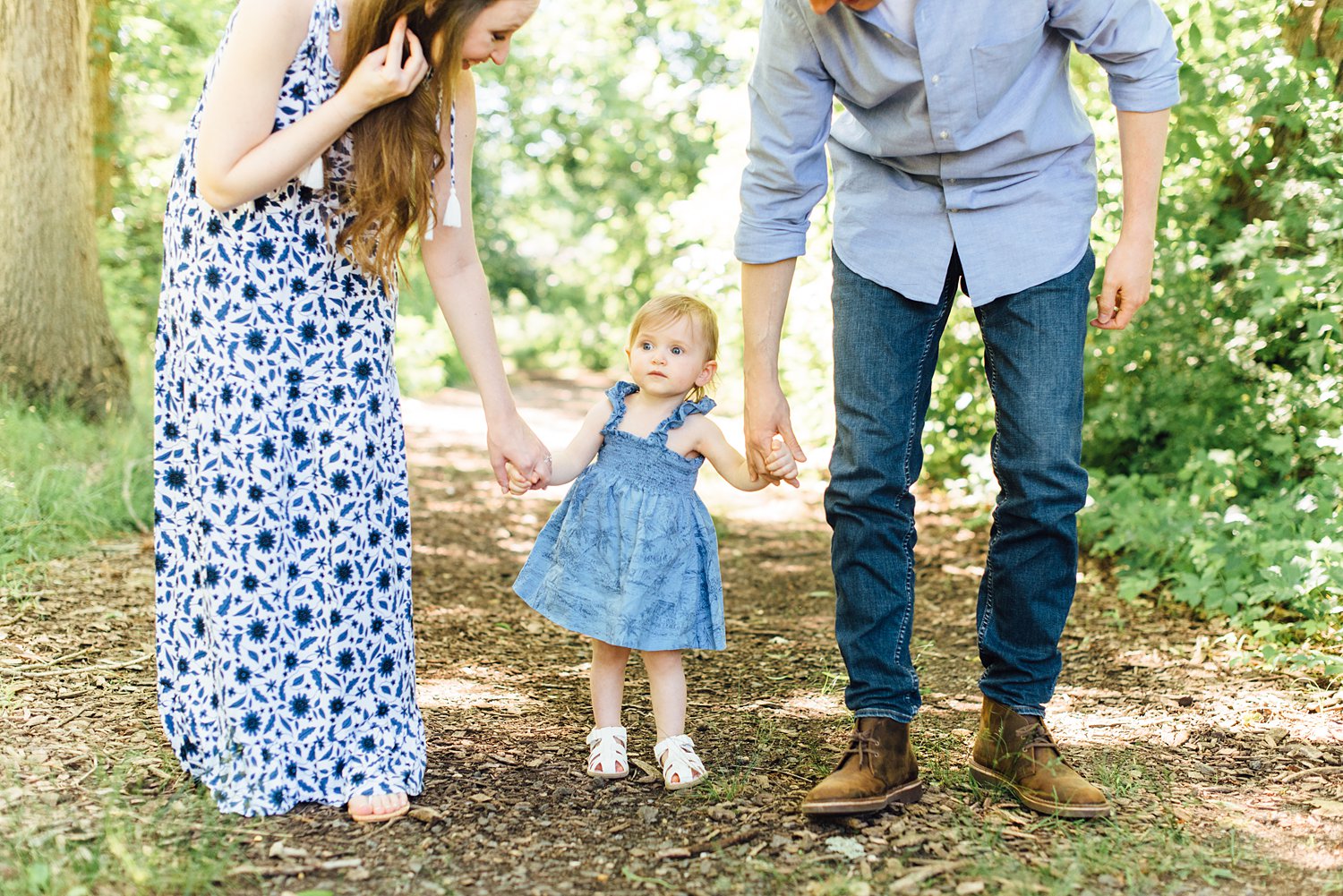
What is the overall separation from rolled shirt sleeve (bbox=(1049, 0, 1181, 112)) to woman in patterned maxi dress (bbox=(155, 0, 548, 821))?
42.0 inches

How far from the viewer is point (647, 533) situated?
2.61m

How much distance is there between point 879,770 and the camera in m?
2.41

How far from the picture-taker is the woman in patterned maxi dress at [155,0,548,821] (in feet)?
7.06

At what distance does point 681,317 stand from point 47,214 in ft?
13.6

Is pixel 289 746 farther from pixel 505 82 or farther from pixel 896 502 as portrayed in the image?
pixel 505 82

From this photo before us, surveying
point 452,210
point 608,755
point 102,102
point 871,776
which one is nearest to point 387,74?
point 452,210

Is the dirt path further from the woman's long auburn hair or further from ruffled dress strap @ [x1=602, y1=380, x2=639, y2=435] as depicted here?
the woman's long auburn hair

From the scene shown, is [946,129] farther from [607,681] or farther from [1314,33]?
[1314,33]

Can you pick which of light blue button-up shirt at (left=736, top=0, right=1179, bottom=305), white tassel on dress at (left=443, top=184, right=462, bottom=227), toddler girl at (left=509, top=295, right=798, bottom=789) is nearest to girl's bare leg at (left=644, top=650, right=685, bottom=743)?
toddler girl at (left=509, top=295, right=798, bottom=789)

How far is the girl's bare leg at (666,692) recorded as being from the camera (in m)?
2.69

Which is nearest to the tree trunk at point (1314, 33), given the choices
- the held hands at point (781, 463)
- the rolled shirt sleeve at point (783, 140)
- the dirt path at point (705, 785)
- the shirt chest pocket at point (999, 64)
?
the dirt path at point (705, 785)

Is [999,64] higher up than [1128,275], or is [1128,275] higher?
[999,64]

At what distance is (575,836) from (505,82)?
15841 millimetres

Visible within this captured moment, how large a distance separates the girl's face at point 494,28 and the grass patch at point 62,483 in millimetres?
2660
